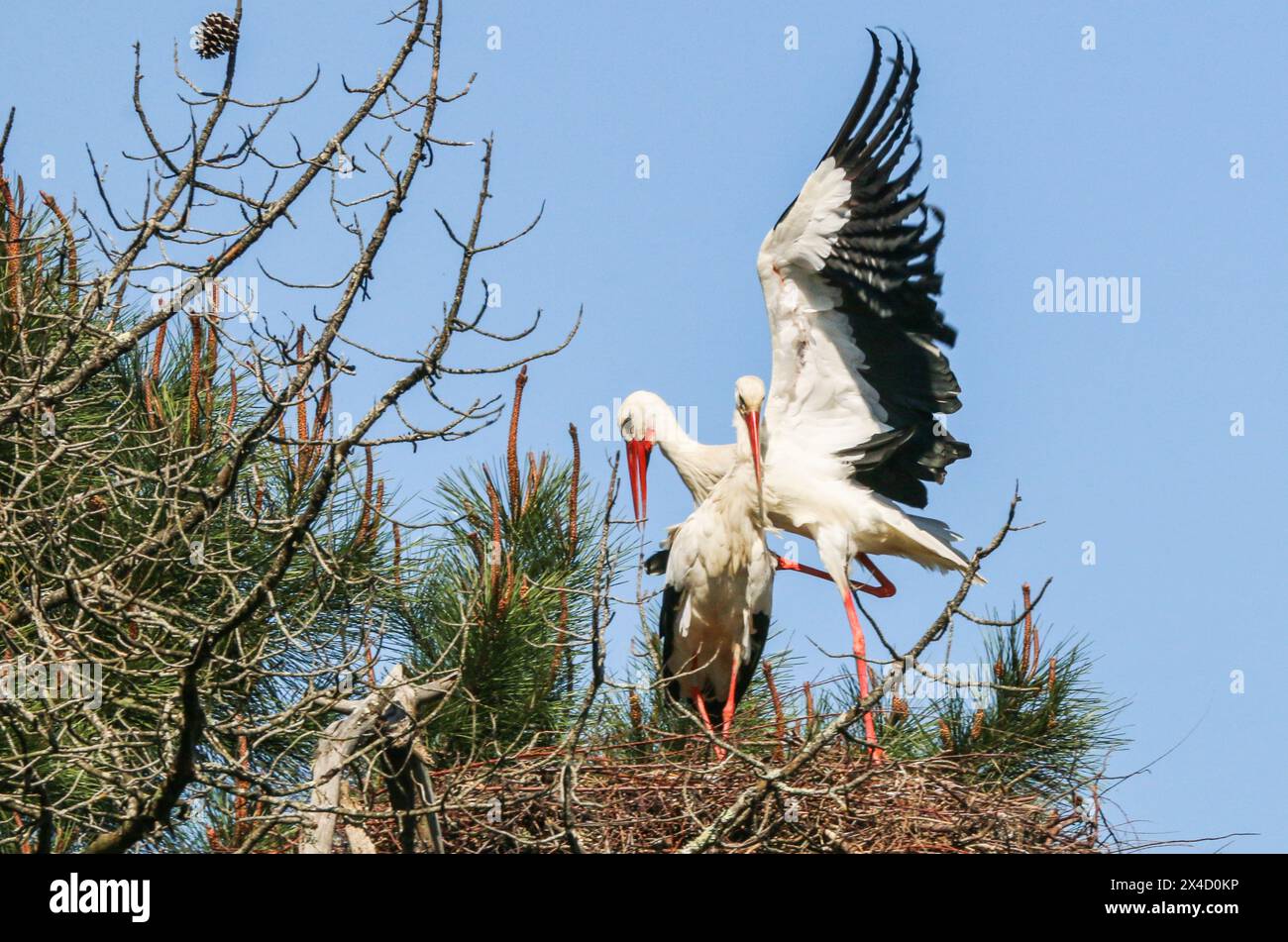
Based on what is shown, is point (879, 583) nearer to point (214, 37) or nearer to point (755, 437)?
point (755, 437)

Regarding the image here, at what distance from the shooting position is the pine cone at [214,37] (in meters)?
4.69

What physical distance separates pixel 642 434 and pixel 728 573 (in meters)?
0.87

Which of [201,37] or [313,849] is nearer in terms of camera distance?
[313,849]

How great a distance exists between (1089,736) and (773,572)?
1.43 m

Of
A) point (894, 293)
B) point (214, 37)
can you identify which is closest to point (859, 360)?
point (894, 293)

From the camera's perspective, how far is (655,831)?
5.66 meters

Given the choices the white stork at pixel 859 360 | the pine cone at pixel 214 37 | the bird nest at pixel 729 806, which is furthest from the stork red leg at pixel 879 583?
the pine cone at pixel 214 37

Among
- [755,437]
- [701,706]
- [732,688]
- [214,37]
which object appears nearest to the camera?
[214,37]

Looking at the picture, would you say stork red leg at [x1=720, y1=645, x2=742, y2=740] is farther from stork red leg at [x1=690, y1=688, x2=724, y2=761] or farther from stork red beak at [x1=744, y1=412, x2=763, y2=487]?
stork red beak at [x1=744, y1=412, x2=763, y2=487]

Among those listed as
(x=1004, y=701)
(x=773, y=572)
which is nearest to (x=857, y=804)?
(x=1004, y=701)

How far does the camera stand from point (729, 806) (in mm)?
5602

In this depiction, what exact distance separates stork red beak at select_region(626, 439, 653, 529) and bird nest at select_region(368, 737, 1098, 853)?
200 centimetres
